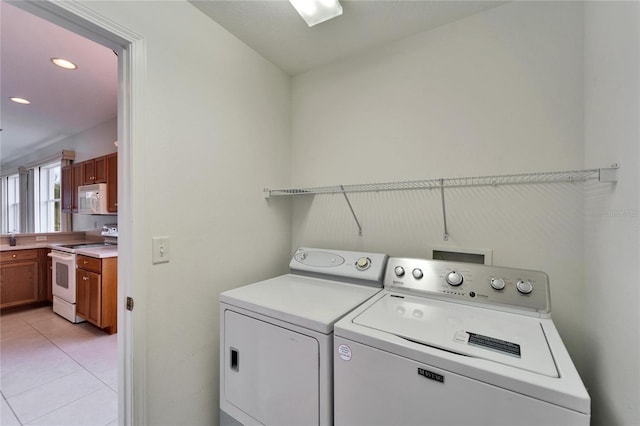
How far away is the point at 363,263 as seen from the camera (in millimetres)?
1531

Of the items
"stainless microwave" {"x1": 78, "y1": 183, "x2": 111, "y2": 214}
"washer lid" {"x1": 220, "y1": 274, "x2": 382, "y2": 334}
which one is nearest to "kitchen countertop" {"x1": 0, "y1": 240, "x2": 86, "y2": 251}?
"stainless microwave" {"x1": 78, "y1": 183, "x2": 111, "y2": 214}

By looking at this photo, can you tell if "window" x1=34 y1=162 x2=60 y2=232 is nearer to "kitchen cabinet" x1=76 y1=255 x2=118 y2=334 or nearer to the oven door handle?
the oven door handle

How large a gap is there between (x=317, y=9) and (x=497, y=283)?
1534mm

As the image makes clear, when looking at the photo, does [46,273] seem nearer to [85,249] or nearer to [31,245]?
[31,245]

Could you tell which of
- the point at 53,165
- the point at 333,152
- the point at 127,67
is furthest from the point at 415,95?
the point at 53,165

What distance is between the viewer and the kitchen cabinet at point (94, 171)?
3.41 m

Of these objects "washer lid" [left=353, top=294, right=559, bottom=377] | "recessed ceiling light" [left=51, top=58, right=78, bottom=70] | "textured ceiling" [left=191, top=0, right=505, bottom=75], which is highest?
"recessed ceiling light" [left=51, top=58, right=78, bottom=70]

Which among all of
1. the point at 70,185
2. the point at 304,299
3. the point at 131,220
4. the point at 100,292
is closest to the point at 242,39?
the point at 131,220

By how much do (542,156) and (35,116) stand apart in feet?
17.6

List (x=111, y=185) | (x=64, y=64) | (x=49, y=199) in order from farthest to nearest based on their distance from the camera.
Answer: (x=49, y=199)
(x=111, y=185)
(x=64, y=64)

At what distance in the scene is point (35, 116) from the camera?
3.48m

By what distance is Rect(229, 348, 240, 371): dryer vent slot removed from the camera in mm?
1253

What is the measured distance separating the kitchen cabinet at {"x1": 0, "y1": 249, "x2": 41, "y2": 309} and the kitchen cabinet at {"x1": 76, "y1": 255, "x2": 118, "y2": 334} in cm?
140

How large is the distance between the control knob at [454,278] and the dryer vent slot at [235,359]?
3.46ft
